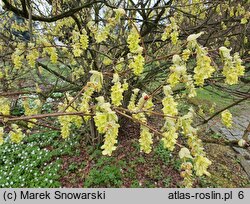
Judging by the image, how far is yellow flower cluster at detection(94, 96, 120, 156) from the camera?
4.59ft

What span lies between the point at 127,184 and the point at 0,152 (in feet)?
8.94

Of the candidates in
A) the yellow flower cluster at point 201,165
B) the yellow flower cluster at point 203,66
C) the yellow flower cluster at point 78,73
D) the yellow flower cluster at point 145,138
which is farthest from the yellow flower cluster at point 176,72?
the yellow flower cluster at point 78,73

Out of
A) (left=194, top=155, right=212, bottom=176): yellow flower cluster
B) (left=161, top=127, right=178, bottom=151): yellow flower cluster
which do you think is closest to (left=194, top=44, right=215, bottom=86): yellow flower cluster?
(left=161, top=127, right=178, bottom=151): yellow flower cluster

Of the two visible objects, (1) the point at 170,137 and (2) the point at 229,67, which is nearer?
(1) the point at 170,137

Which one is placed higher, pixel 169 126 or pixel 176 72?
pixel 176 72

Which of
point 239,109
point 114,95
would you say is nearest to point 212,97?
point 239,109

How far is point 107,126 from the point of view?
1411 millimetres

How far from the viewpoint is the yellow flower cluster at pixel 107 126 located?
55.1 inches

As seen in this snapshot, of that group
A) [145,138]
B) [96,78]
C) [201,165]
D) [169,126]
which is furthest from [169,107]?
[96,78]

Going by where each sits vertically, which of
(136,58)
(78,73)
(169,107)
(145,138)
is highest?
(78,73)

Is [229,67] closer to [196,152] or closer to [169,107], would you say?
[169,107]

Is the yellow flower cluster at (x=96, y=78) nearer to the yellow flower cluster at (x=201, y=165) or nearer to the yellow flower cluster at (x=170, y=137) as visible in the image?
the yellow flower cluster at (x=170, y=137)

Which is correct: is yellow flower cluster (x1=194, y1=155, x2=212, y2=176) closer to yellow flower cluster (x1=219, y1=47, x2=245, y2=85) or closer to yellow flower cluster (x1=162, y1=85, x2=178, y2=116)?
yellow flower cluster (x1=162, y1=85, x2=178, y2=116)

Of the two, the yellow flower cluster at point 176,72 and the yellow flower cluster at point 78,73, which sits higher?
the yellow flower cluster at point 78,73
